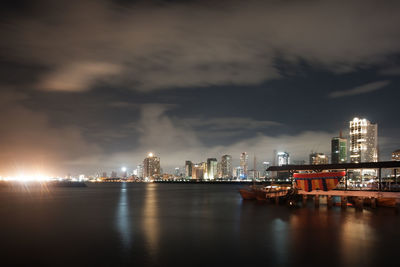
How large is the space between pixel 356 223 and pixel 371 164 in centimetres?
1229

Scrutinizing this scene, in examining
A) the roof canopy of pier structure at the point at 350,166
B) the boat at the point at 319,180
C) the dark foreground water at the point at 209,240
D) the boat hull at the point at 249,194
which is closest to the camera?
the dark foreground water at the point at 209,240

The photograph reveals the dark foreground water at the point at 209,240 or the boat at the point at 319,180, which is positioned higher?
the boat at the point at 319,180

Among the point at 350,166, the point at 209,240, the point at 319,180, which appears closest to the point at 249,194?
the point at 319,180

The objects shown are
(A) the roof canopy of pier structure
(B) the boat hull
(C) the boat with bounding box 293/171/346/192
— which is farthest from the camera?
(B) the boat hull

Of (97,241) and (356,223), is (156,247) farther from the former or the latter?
(356,223)

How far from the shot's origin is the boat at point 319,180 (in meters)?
46.8

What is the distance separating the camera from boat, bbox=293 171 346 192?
46750mm

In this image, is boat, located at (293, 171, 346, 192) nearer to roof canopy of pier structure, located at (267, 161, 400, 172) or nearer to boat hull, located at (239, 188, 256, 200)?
roof canopy of pier structure, located at (267, 161, 400, 172)

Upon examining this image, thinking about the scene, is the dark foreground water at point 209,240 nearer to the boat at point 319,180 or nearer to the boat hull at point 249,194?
the boat at point 319,180

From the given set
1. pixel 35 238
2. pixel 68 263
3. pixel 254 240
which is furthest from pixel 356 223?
pixel 35 238

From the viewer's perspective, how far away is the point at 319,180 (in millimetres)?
47812

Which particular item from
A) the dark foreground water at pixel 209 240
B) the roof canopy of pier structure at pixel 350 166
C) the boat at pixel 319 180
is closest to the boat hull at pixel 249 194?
the roof canopy of pier structure at pixel 350 166

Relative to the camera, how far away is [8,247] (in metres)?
26.1

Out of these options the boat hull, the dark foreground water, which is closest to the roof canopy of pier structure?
the dark foreground water
